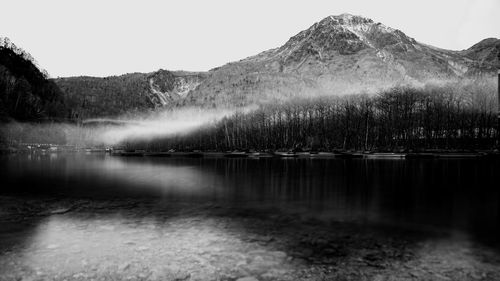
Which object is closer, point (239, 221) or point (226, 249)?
point (226, 249)

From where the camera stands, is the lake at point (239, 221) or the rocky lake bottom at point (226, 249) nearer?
the rocky lake bottom at point (226, 249)

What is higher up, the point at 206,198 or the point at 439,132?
the point at 439,132

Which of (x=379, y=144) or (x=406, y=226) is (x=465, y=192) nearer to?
(x=406, y=226)

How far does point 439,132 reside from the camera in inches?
6383

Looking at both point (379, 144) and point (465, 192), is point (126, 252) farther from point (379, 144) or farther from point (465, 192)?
point (379, 144)

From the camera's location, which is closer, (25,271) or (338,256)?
(25,271)

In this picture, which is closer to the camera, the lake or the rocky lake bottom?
the rocky lake bottom

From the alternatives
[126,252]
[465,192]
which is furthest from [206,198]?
[465,192]

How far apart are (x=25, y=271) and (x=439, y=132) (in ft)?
589

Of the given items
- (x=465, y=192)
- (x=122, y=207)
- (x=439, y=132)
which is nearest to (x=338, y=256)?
(x=122, y=207)

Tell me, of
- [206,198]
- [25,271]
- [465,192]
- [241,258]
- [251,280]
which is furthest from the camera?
[465,192]

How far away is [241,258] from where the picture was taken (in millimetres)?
14477

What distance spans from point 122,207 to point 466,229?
80.1ft

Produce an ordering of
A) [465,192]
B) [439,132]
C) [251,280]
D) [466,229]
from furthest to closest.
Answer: [439,132], [465,192], [466,229], [251,280]
